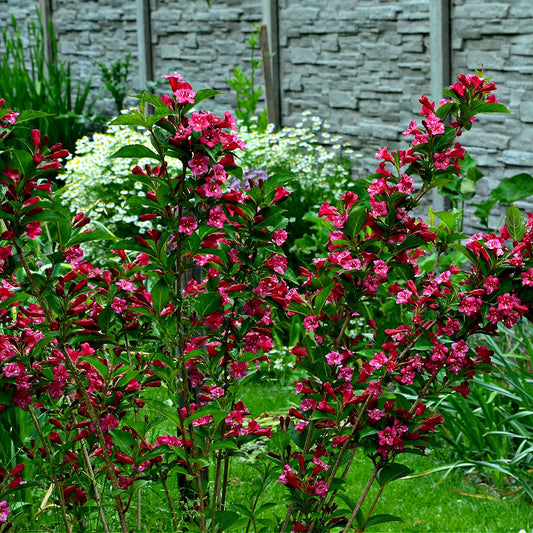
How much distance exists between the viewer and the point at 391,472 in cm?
192

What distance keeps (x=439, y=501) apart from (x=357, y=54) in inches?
145

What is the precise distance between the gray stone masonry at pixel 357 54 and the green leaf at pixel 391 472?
Result: 320 centimetres

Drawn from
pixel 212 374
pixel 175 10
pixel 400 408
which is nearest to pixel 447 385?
pixel 400 408

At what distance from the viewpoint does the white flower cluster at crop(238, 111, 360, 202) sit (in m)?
5.85

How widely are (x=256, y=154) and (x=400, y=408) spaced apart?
13.6 feet

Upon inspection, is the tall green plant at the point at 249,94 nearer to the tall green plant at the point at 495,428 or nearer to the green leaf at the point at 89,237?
the tall green plant at the point at 495,428

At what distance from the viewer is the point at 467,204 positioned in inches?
196

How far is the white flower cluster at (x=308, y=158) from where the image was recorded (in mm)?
5852

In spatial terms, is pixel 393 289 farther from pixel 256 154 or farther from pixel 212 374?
pixel 256 154

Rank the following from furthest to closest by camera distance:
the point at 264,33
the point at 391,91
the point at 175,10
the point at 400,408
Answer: the point at 175,10
the point at 264,33
the point at 391,91
the point at 400,408

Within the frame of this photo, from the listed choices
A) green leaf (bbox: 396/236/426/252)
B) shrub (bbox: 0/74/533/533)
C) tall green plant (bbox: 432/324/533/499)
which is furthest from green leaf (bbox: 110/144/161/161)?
tall green plant (bbox: 432/324/533/499)

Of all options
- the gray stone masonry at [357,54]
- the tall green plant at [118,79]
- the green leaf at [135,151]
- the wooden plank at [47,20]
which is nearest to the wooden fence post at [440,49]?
the gray stone masonry at [357,54]

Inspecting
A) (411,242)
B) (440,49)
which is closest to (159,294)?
(411,242)

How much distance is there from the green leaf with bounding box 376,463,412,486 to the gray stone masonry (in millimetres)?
3202
